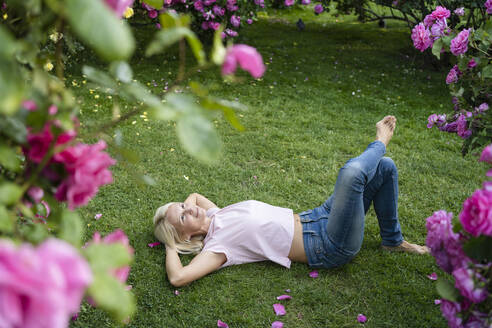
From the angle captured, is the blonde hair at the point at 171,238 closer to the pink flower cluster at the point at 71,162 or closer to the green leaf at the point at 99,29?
the pink flower cluster at the point at 71,162

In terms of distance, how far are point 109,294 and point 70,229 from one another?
218 millimetres

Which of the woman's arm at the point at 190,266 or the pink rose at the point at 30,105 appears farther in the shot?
the woman's arm at the point at 190,266

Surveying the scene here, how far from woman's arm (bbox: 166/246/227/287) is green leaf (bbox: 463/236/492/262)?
1580 millimetres

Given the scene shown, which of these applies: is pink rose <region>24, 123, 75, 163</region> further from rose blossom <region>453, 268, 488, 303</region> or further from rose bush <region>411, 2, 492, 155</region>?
rose bush <region>411, 2, 492, 155</region>

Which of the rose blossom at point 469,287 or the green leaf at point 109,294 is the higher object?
the green leaf at point 109,294

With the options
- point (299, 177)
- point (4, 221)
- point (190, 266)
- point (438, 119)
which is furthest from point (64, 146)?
point (299, 177)

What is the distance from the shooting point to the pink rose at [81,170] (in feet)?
2.73

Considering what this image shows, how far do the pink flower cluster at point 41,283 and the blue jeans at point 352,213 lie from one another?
2.03 metres

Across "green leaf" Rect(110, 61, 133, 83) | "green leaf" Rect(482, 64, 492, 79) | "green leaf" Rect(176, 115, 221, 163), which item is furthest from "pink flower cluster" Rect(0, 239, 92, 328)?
"green leaf" Rect(482, 64, 492, 79)

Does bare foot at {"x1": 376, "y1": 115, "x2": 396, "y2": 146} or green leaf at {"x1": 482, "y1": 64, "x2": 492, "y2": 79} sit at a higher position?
green leaf at {"x1": 482, "y1": 64, "x2": 492, "y2": 79}

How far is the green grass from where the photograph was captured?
7.66ft

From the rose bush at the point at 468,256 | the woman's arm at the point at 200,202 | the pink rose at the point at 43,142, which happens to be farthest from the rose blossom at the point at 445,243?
the woman's arm at the point at 200,202

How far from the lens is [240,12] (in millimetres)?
5914

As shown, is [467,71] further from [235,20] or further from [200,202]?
[235,20]
